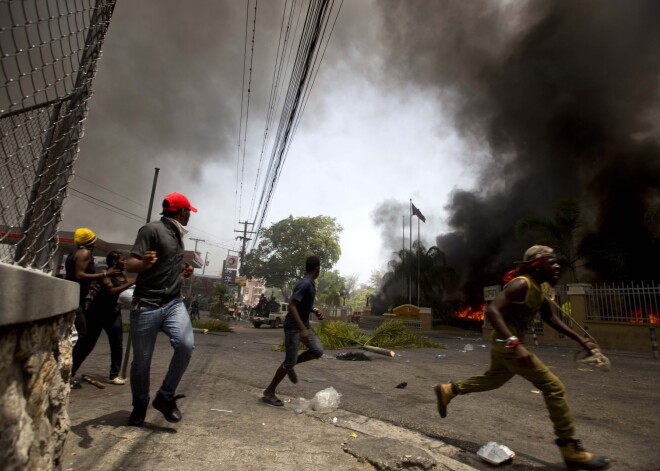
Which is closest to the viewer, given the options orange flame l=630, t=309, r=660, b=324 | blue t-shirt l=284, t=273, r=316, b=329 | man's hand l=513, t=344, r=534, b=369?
man's hand l=513, t=344, r=534, b=369

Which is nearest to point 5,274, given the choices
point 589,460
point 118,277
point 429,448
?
point 429,448

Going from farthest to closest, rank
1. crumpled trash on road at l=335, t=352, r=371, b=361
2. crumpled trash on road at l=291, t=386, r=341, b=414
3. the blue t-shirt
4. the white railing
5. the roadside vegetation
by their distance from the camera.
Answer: the white railing < the roadside vegetation < crumpled trash on road at l=335, t=352, r=371, b=361 < the blue t-shirt < crumpled trash on road at l=291, t=386, r=341, b=414

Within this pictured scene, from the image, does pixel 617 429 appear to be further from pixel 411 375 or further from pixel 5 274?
pixel 5 274

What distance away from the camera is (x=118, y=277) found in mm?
4402

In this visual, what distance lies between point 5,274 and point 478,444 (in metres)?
3.15

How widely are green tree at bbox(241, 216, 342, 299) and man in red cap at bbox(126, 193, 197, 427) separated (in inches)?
1763

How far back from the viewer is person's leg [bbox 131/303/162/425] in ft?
9.06

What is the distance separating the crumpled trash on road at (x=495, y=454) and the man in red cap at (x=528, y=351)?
0.32m

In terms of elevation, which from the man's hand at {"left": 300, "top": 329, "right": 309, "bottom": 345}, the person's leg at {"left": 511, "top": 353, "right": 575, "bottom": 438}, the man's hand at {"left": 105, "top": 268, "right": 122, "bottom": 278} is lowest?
the person's leg at {"left": 511, "top": 353, "right": 575, "bottom": 438}

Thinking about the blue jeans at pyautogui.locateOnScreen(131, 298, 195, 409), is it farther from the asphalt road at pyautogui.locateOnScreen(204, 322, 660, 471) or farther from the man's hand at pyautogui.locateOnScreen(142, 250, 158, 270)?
the asphalt road at pyautogui.locateOnScreen(204, 322, 660, 471)

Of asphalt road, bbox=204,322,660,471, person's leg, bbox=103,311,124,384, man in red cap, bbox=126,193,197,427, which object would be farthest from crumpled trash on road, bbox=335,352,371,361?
man in red cap, bbox=126,193,197,427

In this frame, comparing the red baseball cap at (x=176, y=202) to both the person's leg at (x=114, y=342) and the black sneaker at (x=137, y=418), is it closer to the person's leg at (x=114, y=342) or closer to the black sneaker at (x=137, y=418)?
the black sneaker at (x=137, y=418)

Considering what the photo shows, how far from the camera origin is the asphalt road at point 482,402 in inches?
114

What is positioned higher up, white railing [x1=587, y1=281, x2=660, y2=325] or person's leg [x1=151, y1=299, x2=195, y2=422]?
white railing [x1=587, y1=281, x2=660, y2=325]
